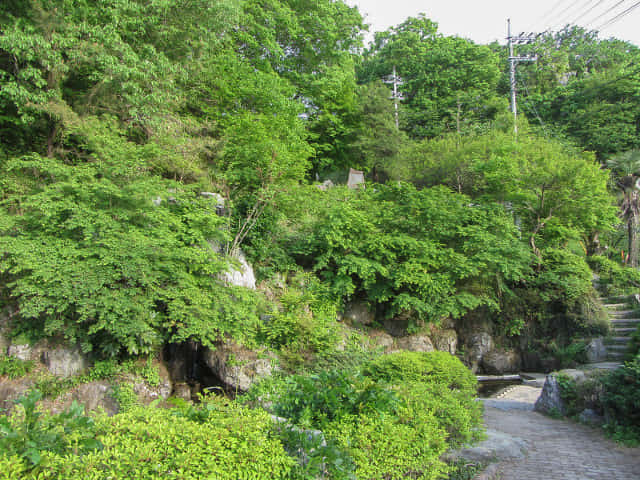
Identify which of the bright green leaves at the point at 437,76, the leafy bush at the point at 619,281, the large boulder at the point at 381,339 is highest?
the bright green leaves at the point at 437,76

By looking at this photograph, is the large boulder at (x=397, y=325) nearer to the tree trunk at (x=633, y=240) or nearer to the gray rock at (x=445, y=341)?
the gray rock at (x=445, y=341)

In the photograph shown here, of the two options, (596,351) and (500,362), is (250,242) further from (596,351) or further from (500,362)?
(596,351)

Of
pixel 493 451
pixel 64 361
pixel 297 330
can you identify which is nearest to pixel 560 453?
pixel 493 451

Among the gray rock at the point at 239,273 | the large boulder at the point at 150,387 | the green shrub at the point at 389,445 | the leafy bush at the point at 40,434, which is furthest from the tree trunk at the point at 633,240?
the leafy bush at the point at 40,434

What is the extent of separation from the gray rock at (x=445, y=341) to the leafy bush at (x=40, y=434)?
1054cm

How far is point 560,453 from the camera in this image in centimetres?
529

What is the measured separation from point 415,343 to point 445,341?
1250 millimetres

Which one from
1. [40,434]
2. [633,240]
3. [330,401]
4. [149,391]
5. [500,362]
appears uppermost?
[633,240]

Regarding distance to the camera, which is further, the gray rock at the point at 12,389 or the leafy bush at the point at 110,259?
the leafy bush at the point at 110,259

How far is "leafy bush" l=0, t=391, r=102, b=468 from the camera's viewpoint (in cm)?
237

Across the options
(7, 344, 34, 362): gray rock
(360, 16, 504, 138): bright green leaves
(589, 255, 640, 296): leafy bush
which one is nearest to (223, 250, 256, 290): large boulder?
(7, 344, 34, 362): gray rock

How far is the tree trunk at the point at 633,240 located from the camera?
15.6 m

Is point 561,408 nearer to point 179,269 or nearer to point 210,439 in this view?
point 210,439

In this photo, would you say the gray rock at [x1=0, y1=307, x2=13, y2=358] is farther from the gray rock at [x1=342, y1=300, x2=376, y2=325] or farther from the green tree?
the green tree
